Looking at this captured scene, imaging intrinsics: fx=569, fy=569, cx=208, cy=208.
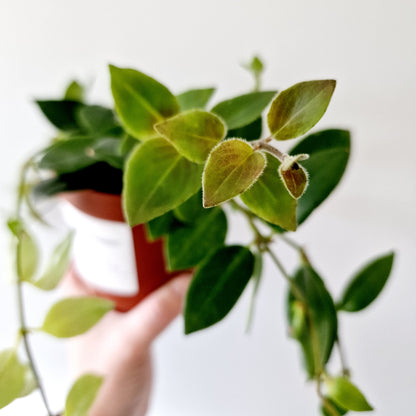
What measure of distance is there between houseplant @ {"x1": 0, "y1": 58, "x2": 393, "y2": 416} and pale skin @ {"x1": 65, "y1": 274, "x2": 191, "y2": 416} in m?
0.14

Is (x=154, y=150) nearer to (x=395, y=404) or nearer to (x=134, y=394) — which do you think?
(x=134, y=394)

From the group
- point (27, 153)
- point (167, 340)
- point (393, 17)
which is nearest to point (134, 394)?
point (167, 340)

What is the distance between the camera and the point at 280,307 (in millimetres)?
809

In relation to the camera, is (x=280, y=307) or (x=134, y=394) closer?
(x=134, y=394)

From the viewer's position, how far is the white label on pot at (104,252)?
55 centimetres

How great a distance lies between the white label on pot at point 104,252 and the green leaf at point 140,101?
15 cm

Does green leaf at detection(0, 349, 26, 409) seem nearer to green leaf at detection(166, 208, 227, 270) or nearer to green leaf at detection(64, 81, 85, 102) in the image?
green leaf at detection(166, 208, 227, 270)

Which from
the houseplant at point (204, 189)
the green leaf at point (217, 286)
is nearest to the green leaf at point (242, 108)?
the houseplant at point (204, 189)

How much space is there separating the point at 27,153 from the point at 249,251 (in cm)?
45

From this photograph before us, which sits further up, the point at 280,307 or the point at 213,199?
the point at 213,199

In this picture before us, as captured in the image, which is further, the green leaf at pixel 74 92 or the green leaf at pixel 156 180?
the green leaf at pixel 74 92

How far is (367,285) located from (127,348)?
0.28 m

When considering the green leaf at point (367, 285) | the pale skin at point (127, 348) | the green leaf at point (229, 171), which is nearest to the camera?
the green leaf at point (229, 171)

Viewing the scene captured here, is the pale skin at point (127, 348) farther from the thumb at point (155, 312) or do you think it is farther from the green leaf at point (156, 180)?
the green leaf at point (156, 180)
